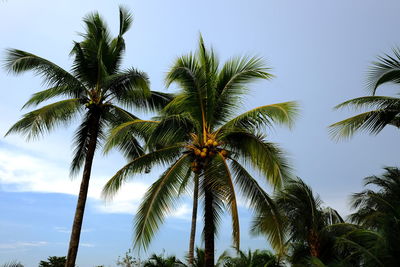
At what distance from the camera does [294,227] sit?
18.5 metres

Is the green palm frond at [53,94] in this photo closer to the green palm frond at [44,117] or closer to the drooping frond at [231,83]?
the green palm frond at [44,117]

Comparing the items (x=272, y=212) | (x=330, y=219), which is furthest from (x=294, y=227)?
(x=272, y=212)

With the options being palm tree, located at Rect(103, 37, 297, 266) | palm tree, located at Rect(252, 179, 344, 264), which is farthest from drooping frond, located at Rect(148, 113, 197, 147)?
palm tree, located at Rect(252, 179, 344, 264)

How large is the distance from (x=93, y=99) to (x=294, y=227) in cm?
1088

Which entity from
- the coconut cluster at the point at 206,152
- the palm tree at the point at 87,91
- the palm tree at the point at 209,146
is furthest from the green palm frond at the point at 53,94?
the coconut cluster at the point at 206,152

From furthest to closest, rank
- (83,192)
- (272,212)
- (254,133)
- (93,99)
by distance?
(93,99), (83,192), (254,133), (272,212)

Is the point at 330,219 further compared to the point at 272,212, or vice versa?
the point at 330,219

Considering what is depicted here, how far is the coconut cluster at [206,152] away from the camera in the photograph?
1139cm

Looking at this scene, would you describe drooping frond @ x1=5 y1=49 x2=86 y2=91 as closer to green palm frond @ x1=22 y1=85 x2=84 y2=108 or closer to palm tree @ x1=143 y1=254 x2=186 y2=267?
green palm frond @ x1=22 y1=85 x2=84 y2=108

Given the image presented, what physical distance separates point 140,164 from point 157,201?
5.06ft

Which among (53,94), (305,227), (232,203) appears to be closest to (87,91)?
(53,94)

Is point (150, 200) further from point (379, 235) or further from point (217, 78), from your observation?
point (379, 235)

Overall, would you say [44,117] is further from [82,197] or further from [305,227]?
[305,227]

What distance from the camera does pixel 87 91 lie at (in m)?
15.7
